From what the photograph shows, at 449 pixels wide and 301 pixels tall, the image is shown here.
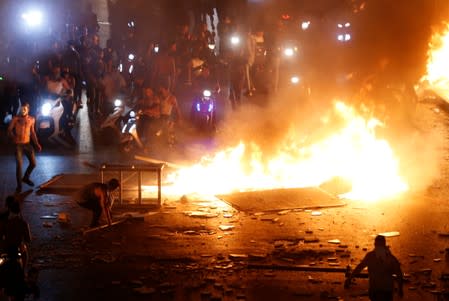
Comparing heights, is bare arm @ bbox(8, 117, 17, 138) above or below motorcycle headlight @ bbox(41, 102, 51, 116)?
below

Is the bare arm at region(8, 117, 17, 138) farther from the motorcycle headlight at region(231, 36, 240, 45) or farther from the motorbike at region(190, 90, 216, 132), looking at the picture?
the motorcycle headlight at region(231, 36, 240, 45)

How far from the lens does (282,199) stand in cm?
1145

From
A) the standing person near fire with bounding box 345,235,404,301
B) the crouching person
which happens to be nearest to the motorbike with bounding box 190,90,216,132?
the crouching person

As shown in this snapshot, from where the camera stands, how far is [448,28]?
14367mm

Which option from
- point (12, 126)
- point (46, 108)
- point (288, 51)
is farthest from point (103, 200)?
point (288, 51)

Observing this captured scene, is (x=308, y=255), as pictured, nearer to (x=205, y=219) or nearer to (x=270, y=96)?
(x=205, y=219)

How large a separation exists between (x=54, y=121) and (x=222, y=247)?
389 inches

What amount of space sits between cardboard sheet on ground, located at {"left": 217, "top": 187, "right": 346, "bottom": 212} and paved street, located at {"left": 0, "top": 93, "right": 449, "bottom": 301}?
18 cm

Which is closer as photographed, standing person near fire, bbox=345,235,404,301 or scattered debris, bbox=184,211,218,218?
standing person near fire, bbox=345,235,404,301

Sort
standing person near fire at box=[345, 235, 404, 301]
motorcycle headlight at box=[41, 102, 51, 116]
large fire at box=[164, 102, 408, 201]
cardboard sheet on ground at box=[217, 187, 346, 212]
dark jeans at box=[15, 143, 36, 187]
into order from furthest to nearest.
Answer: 1. motorcycle headlight at box=[41, 102, 51, 116]
2. large fire at box=[164, 102, 408, 201]
3. dark jeans at box=[15, 143, 36, 187]
4. cardboard sheet on ground at box=[217, 187, 346, 212]
5. standing person near fire at box=[345, 235, 404, 301]

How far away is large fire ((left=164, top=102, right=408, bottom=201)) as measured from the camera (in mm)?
12930

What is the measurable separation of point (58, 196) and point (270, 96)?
8.18m

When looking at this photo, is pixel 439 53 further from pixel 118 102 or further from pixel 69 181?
pixel 69 181

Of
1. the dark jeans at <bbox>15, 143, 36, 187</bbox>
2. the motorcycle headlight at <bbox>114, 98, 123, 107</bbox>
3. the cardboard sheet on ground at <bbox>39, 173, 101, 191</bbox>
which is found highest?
the motorcycle headlight at <bbox>114, 98, 123, 107</bbox>
